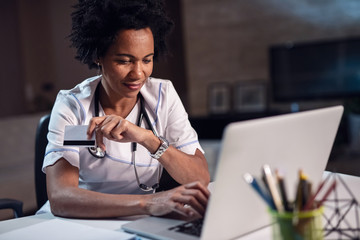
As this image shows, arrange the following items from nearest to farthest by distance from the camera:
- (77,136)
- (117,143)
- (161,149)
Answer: (77,136), (161,149), (117,143)

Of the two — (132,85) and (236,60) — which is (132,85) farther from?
(236,60)

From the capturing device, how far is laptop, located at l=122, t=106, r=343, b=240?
0.74 meters

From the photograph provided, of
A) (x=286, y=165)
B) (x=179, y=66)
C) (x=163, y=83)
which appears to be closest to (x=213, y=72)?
(x=179, y=66)

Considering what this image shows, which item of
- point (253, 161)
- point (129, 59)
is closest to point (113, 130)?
point (129, 59)

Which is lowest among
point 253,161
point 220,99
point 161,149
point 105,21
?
point 220,99

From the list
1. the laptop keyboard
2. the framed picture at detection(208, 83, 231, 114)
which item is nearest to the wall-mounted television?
the framed picture at detection(208, 83, 231, 114)

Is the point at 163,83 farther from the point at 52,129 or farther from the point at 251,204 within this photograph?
the point at 251,204

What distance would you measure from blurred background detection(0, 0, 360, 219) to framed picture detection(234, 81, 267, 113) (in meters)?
0.01

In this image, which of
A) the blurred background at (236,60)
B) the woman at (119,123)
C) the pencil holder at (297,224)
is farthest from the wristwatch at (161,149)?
the blurred background at (236,60)

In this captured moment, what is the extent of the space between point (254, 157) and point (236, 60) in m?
4.79

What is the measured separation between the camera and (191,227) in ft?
3.00

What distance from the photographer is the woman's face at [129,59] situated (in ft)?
4.21

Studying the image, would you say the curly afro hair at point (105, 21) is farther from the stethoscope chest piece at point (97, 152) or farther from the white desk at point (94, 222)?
the white desk at point (94, 222)

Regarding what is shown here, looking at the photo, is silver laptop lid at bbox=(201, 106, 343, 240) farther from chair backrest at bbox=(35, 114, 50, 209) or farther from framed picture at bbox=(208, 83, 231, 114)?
framed picture at bbox=(208, 83, 231, 114)
